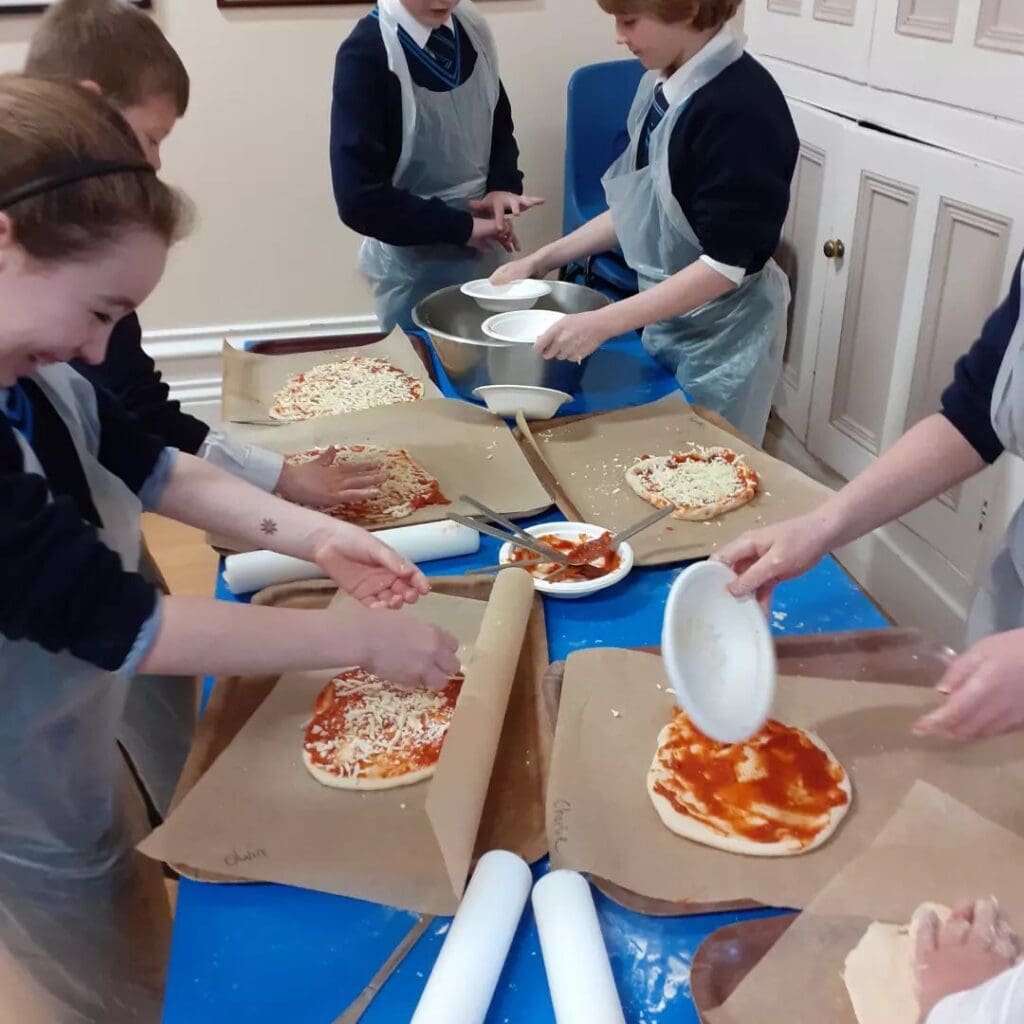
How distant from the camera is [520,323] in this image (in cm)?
173

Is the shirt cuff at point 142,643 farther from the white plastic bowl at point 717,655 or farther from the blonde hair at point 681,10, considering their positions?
the blonde hair at point 681,10

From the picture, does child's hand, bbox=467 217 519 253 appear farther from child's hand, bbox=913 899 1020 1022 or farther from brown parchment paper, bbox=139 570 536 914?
child's hand, bbox=913 899 1020 1022

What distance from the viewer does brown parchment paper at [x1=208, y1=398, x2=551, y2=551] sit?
55.3 inches

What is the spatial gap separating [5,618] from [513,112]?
2.77 m

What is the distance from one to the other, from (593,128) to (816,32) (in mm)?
788

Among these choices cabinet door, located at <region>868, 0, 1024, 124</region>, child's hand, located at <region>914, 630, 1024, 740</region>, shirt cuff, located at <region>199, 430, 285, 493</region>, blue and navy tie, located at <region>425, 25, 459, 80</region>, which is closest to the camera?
child's hand, located at <region>914, 630, 1024, 740</region>

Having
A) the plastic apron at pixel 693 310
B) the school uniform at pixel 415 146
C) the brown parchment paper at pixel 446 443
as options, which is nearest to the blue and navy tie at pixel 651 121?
the plastic apron at pixel 693 310

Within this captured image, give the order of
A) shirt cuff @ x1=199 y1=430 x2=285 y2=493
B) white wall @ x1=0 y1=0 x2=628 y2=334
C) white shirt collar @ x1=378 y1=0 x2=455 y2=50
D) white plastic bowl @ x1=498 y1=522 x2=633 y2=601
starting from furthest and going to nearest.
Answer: white wall @ x1=0 y1=0 x2=628 y2=334 → white shirt collar @ x1=378 y1=0 x2=455 y2=50 → shirt cuff @ x1=199 y1=430 x2=285 y2=493 → white plastic bowl @ x1=498 y1=522 x2=633 y2=601

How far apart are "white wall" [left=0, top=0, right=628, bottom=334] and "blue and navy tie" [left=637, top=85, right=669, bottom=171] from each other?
4.72 ft

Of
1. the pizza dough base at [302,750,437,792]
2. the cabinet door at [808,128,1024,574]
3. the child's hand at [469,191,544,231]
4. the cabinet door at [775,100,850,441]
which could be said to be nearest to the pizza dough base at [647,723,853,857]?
the pizza dough base at [302,750,437,792]

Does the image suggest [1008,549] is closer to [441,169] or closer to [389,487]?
[389,487]

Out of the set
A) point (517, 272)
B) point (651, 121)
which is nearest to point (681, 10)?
point (651, 121)

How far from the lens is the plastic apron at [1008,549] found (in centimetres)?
103

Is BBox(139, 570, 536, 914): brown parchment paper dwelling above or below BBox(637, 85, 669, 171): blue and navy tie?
below
